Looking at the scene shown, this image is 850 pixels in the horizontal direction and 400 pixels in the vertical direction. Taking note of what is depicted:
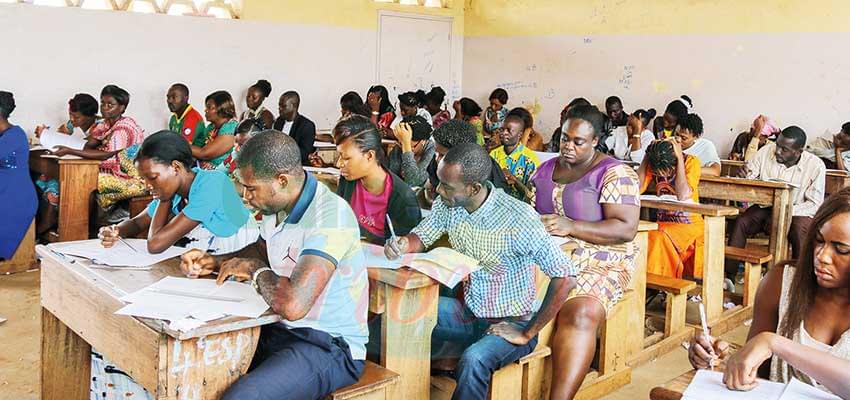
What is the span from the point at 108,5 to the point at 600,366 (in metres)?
5.84

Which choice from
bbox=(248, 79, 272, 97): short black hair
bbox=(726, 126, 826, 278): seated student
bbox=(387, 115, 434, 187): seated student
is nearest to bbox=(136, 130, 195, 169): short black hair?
bbox=(387, 115, 434, 187): seated student

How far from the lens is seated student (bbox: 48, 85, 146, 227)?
5902 millimetres

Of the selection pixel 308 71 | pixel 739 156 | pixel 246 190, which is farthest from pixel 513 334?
pixel 308 71

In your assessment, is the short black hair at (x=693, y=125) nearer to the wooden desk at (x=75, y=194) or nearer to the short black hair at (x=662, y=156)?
the short black hair at (x=662, y=156)

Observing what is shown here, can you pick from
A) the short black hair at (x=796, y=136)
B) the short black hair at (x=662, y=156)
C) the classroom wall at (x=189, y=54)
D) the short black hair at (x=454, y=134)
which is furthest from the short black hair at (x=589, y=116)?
the classroom wall at (x=189, y=54)

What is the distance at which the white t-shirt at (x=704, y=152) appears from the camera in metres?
6.11

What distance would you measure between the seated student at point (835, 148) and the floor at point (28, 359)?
291 cm

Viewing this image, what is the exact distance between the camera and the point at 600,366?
143 inches

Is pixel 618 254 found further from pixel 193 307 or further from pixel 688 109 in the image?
pixel 688 109

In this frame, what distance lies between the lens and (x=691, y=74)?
8.34m

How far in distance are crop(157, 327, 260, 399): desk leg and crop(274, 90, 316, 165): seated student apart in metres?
4.62

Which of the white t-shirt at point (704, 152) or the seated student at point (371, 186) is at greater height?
the white t-shirt at point (704, 152)

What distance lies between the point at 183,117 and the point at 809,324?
18.6 ft

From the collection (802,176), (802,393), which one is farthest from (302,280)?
(802,176)
